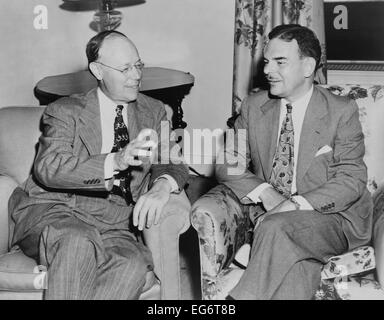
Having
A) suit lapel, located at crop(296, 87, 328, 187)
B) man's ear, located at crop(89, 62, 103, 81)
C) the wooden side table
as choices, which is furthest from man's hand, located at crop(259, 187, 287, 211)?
the wooden side table

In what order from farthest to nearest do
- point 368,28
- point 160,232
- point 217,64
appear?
point 217,64
point 368,28
point 160,232

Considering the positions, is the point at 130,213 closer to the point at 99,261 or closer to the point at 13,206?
the point at 99,261

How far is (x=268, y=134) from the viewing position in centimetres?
221

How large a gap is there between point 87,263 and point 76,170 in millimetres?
360

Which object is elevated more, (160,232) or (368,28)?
(368,28)

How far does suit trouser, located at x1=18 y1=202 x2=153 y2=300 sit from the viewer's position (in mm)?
1744

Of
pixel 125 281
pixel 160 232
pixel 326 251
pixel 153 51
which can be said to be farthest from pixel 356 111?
pixel 153 51

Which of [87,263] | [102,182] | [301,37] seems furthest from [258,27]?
[87,263]

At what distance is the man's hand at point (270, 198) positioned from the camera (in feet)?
6.75

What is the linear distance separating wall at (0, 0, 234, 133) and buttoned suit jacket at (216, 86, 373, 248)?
1.48m

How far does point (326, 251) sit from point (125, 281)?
70 cm

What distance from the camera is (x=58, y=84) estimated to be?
3.14m

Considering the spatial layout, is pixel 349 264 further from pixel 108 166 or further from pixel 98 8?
pixel 98 8

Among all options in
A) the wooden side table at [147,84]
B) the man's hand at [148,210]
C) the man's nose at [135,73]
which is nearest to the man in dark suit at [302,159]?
the man's hand at [148,210]
